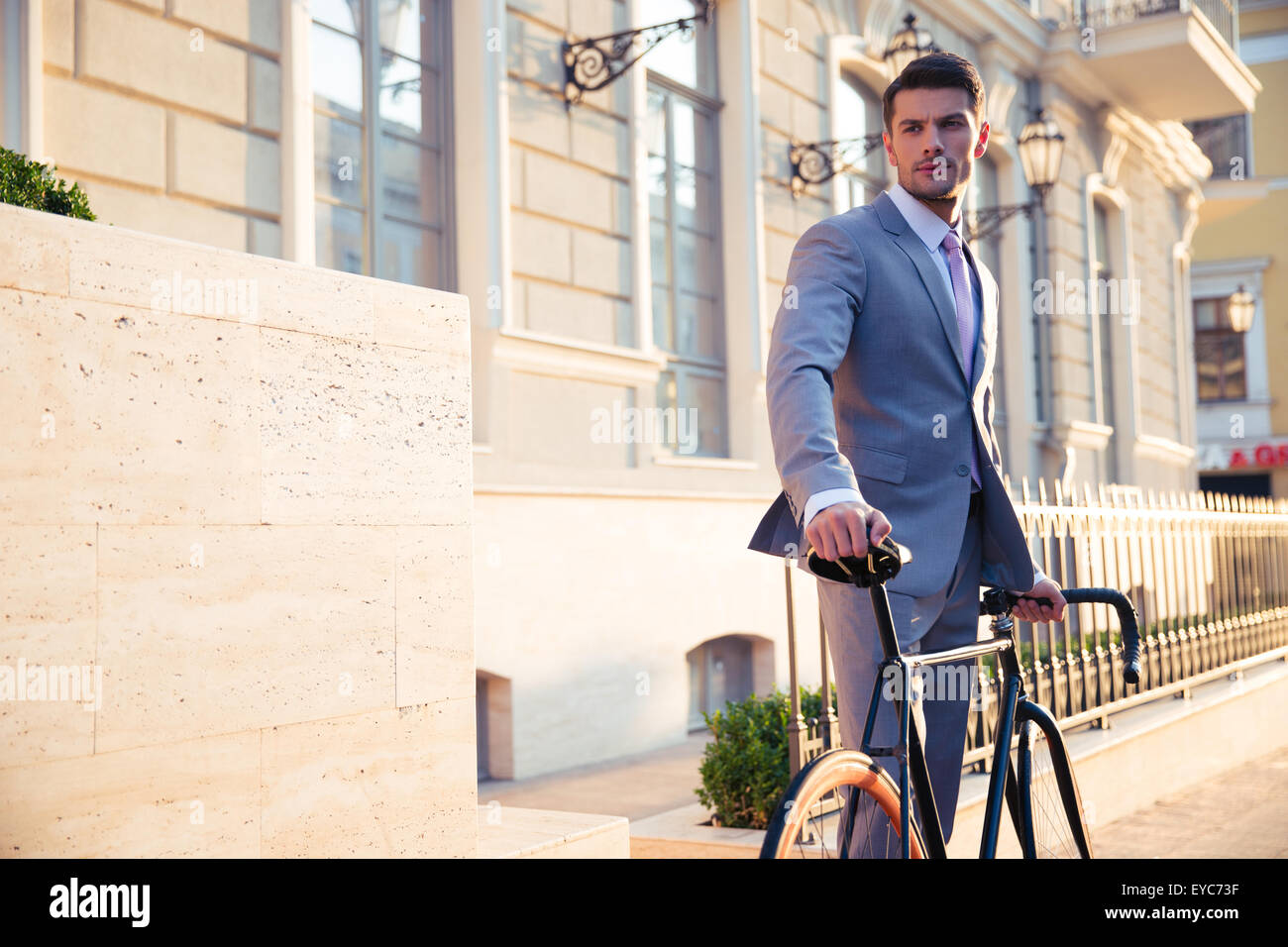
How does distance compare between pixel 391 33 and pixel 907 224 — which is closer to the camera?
pixel 907 224

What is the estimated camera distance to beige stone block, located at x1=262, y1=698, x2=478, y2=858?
308 cm

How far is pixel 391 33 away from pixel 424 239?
3.88ft

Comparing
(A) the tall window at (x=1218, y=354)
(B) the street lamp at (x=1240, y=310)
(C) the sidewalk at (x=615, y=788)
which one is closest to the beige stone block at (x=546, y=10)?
(C) the sidewalk at (x=615, y=788)

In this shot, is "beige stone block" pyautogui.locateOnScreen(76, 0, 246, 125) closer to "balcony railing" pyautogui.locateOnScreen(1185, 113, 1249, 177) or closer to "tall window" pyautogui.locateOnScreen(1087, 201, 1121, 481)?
"tall window" pyautogui.locateOnScreen(1087, 201, 1121, 481)

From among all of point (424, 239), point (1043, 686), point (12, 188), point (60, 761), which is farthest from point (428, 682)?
point (424, 239)

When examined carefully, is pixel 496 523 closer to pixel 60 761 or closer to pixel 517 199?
pixel 517 199

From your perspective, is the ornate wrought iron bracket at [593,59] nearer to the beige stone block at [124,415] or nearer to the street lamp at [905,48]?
the street lamp at [905,48]

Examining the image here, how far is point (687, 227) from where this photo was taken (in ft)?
31.9

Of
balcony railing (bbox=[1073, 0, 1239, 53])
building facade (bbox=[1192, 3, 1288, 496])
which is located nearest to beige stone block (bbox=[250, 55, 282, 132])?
balcony railing (bbox=[1073, 0, 1239, 53])

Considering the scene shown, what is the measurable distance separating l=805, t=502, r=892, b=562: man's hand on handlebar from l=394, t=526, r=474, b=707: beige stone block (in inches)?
64.0

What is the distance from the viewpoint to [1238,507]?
29.3ft

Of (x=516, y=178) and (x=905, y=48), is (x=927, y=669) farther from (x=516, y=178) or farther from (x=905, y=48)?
(x=905, y=48)

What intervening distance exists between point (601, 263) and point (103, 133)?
3513 mm

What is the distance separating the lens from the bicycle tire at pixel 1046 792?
287 cm
